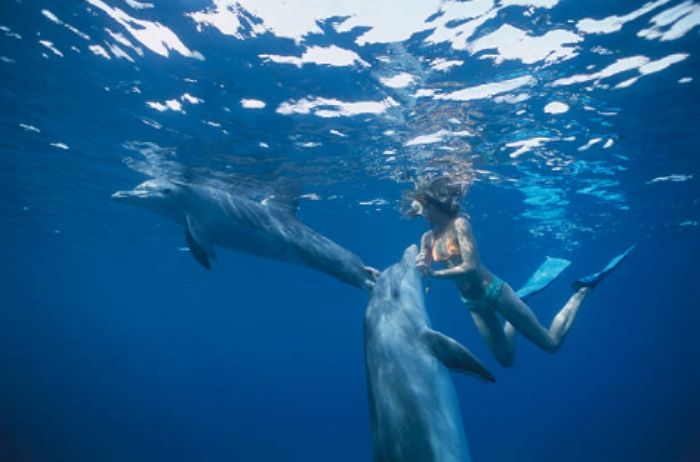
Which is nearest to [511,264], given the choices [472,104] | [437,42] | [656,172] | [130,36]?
[656,172]

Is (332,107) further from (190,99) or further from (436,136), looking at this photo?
(190,99)

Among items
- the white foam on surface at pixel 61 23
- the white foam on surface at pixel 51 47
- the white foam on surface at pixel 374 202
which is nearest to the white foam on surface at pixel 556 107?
the white foam on surface at pixel 374 202

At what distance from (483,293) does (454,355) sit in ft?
11.6

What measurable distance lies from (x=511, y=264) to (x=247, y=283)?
3022cm

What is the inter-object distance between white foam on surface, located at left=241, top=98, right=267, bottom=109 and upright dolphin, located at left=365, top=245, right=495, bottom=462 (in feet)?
24.5

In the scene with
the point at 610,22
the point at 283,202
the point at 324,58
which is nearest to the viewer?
the point at 610,22

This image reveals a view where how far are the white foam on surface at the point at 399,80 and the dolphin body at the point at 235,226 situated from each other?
4.13m

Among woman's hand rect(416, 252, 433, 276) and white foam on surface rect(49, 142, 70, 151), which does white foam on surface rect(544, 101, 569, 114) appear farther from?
white foam on surface rect(49, 142, 70, 151)

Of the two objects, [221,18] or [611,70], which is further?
[611,70]

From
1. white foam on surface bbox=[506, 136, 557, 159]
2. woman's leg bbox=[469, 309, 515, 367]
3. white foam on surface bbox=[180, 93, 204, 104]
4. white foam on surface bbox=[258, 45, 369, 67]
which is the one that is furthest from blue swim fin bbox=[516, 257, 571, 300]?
white foam on surface bbox=[180, 93, 204, 104]

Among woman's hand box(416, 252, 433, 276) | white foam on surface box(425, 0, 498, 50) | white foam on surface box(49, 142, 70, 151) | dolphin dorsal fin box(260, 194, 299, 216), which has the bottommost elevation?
woman's hand box(416, 252, 433, 276)

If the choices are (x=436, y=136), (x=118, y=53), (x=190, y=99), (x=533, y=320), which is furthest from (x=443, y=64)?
(x=118, y=53)

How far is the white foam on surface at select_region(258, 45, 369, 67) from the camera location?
8484 mm

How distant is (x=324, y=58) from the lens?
28.7 feet
